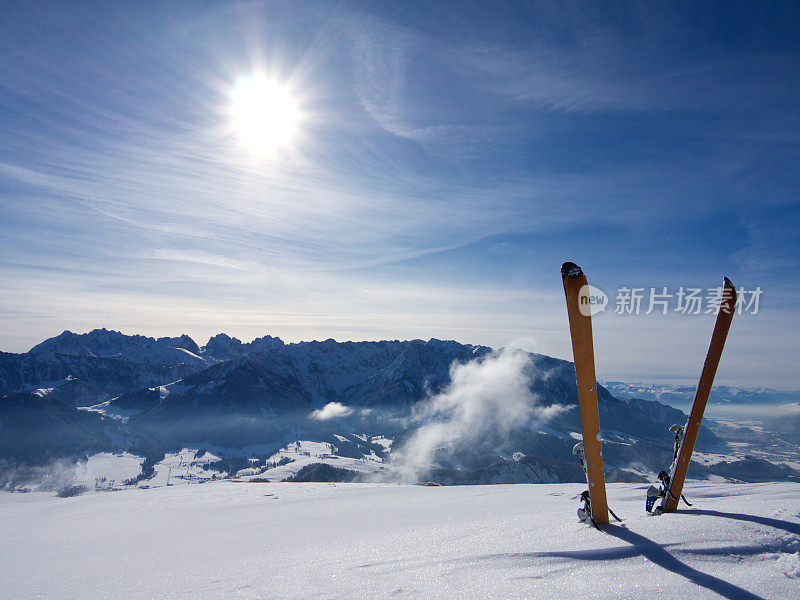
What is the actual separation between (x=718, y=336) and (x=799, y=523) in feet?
13.8

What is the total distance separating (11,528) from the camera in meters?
15.9

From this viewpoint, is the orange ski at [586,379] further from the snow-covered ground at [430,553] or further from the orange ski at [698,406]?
the orange ski at [698,406]

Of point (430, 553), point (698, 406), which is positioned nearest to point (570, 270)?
point (430, 553)

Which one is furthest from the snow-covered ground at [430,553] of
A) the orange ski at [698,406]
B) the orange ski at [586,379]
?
the orange ski at [698,406]

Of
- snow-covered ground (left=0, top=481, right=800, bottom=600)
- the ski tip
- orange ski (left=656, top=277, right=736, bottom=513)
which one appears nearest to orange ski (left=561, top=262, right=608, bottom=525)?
the ski tip

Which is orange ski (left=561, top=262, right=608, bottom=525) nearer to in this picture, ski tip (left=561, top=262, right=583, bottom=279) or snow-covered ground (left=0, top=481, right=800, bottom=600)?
ski tip (left=561, top=262, right=583, bottom=279)

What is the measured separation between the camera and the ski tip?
22.4ft

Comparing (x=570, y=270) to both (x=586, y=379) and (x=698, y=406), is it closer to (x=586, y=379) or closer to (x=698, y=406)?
(x=586, y=379)

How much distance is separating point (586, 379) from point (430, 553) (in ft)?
14.7

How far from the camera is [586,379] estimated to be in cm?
754

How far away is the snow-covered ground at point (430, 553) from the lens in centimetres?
551

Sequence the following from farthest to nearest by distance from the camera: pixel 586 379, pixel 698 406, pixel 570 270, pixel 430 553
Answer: pixel 698 406
pixel 430 553
pixel 586 379
pixel 570 270

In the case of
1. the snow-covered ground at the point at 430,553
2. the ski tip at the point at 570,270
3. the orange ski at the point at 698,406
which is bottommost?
the snow-covered ground at the point at 430,553

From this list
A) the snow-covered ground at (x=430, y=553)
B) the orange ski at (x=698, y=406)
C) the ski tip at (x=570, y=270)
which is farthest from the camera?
the orange ski at (x=698, y=406)
